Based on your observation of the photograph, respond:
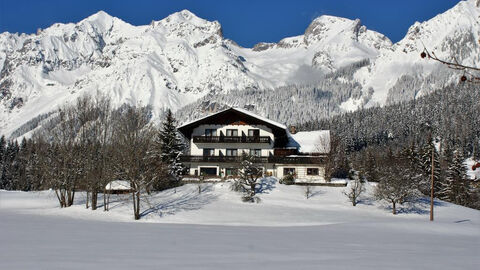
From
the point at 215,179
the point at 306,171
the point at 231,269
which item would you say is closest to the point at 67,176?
the point at 215,179

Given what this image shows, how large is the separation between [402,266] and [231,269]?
10.4 ft

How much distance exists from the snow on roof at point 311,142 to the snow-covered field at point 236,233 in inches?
343

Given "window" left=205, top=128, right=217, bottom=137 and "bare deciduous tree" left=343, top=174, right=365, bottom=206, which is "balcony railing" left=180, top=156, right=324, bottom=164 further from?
"bare deciduous tree" left=343, top=174, right=365, bottom=206

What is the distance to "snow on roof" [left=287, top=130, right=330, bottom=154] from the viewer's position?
54075mm

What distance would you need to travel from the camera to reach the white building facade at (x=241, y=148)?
51906 mm

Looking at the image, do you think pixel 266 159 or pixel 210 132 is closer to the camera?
pixel 266 159

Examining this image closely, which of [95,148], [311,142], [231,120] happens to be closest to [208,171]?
[231,120]

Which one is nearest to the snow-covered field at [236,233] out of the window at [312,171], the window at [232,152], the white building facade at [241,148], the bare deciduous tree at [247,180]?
the bare deciduous tree at [247,180]

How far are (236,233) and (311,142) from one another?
45659 mm

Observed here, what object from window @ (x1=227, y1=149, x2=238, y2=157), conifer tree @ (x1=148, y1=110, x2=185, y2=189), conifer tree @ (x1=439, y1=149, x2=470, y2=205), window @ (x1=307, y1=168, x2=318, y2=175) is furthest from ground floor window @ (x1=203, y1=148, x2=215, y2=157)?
conifer tree @ (x1=439, y1=149, x2=470, y2=205)

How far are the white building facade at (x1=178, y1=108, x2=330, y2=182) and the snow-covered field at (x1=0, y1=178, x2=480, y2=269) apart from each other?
18.2ft

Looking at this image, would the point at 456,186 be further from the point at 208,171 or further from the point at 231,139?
the point at 208,171

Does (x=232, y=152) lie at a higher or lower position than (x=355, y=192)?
higher

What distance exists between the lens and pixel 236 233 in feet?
49.8
